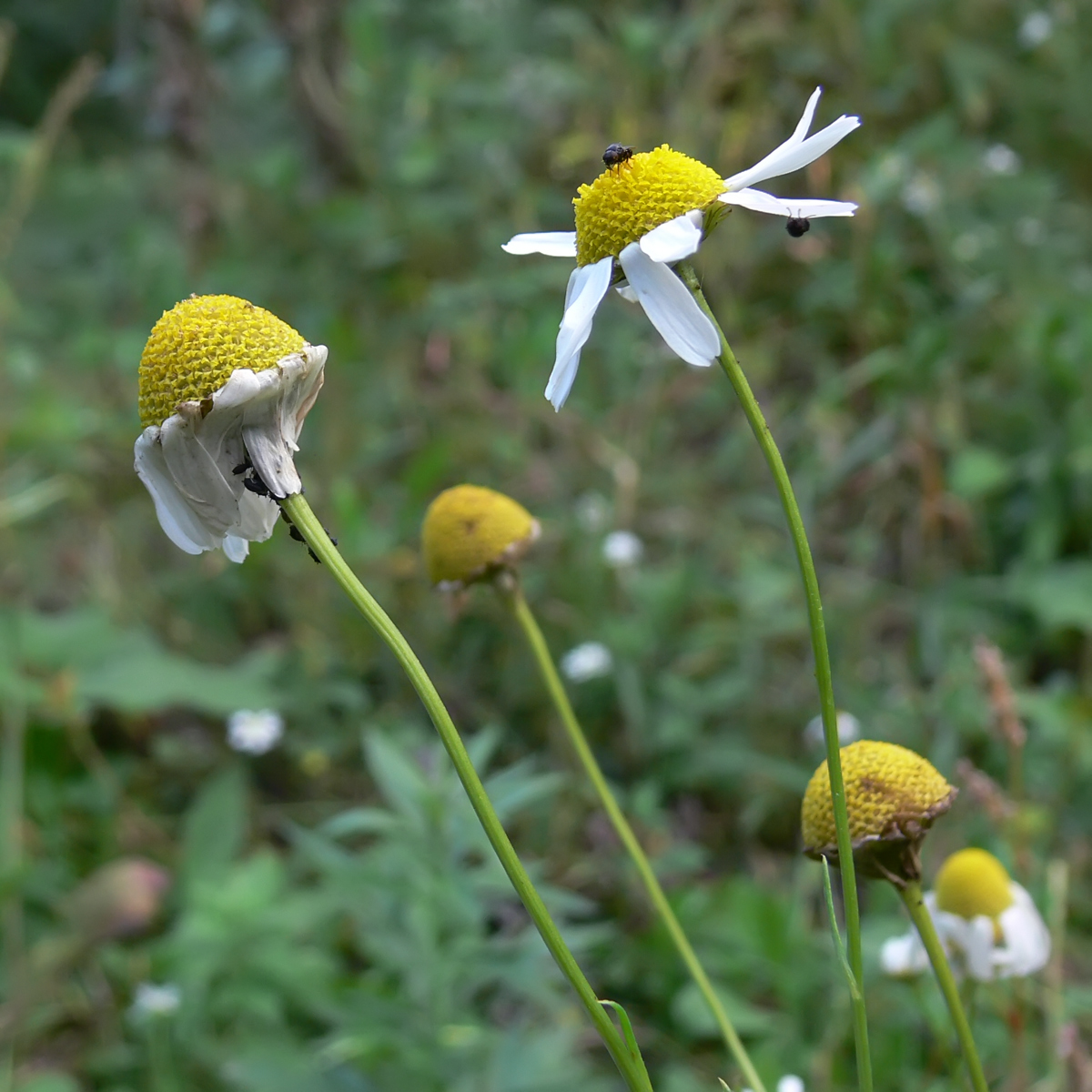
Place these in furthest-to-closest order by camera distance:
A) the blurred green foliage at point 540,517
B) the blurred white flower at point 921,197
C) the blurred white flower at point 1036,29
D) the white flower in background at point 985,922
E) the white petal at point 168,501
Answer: the blurred white flower at point 1036,29
the blurred white flower at point 921,197
the blurred green foliage at point 540,517
the white flower in background at point 985,922
the white petal at point 168,501

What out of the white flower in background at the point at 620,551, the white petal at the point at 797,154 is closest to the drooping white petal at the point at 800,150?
the white petal at the point at 797,154

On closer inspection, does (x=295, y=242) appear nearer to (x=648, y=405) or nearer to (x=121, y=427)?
(x=121, y=427)

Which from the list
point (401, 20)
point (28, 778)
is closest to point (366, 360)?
point (28, 778)

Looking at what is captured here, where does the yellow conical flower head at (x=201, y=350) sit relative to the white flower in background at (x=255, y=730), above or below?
above

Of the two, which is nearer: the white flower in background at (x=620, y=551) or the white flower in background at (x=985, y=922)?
the white flower in background at (x=985, y=922)

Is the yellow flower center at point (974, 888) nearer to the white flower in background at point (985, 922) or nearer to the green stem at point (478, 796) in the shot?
the white flower in background at point (985, 922)

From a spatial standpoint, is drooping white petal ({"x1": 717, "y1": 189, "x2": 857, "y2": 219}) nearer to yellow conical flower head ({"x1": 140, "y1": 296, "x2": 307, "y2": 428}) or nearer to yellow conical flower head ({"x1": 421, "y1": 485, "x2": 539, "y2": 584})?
yellow conical flower head ({"x1": 140, "y1": 296, "x2": 307, "y2": 428})

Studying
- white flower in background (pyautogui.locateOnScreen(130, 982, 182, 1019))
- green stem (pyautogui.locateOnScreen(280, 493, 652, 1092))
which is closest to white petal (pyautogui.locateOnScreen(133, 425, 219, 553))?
green stem (pyautogui.locateOnScreen(280, 493, 652, 1092))
